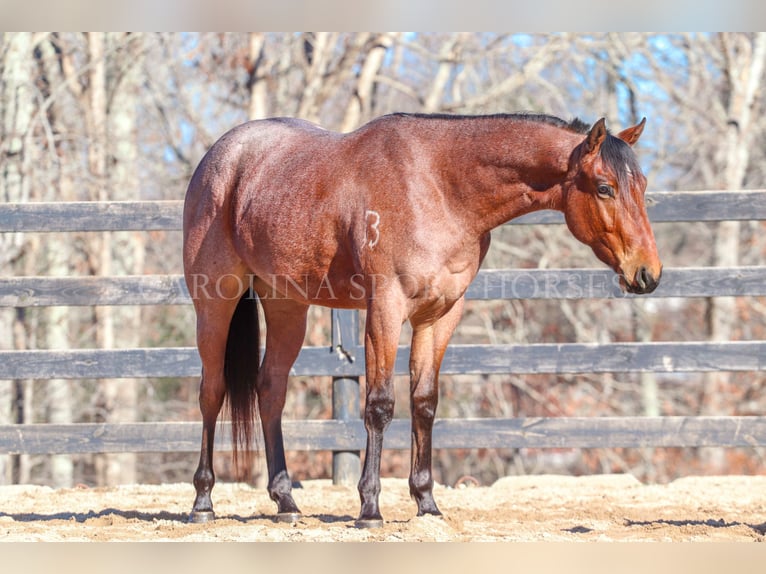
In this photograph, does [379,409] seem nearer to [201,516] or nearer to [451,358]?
[201,516]

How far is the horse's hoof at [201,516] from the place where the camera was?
15.0 feet

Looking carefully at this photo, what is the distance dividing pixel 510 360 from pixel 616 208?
2.26 m

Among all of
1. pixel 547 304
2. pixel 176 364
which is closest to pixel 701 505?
pixel 176 364

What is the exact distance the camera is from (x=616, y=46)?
11570 mm

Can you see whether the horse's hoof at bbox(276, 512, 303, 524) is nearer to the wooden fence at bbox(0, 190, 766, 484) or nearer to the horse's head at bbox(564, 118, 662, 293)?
the wooden fence at bbox(0, 190, 766, 484)

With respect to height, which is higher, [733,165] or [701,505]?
[733,165]

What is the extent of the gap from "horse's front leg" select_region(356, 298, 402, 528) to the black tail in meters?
1.13

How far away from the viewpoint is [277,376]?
4.92m

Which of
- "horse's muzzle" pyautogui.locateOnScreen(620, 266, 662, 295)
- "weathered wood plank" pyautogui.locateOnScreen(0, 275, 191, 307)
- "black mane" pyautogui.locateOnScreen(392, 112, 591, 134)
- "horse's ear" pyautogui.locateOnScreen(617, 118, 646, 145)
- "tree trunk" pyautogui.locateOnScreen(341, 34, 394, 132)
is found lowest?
"weathered wood plank" pyautogui.locateOnScreen(0, 275, 191, 307)

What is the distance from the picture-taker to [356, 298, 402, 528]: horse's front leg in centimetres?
395

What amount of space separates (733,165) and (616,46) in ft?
7.43

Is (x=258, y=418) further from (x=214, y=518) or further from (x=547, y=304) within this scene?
(x=547, y=304)

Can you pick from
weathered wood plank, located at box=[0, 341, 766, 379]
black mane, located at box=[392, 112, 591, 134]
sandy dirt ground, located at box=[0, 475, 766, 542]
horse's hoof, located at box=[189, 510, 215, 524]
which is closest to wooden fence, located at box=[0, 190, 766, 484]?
weathered wood plank, located at box=[0, 341, 766, 379]

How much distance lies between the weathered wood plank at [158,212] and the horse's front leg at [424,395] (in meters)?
1.67
